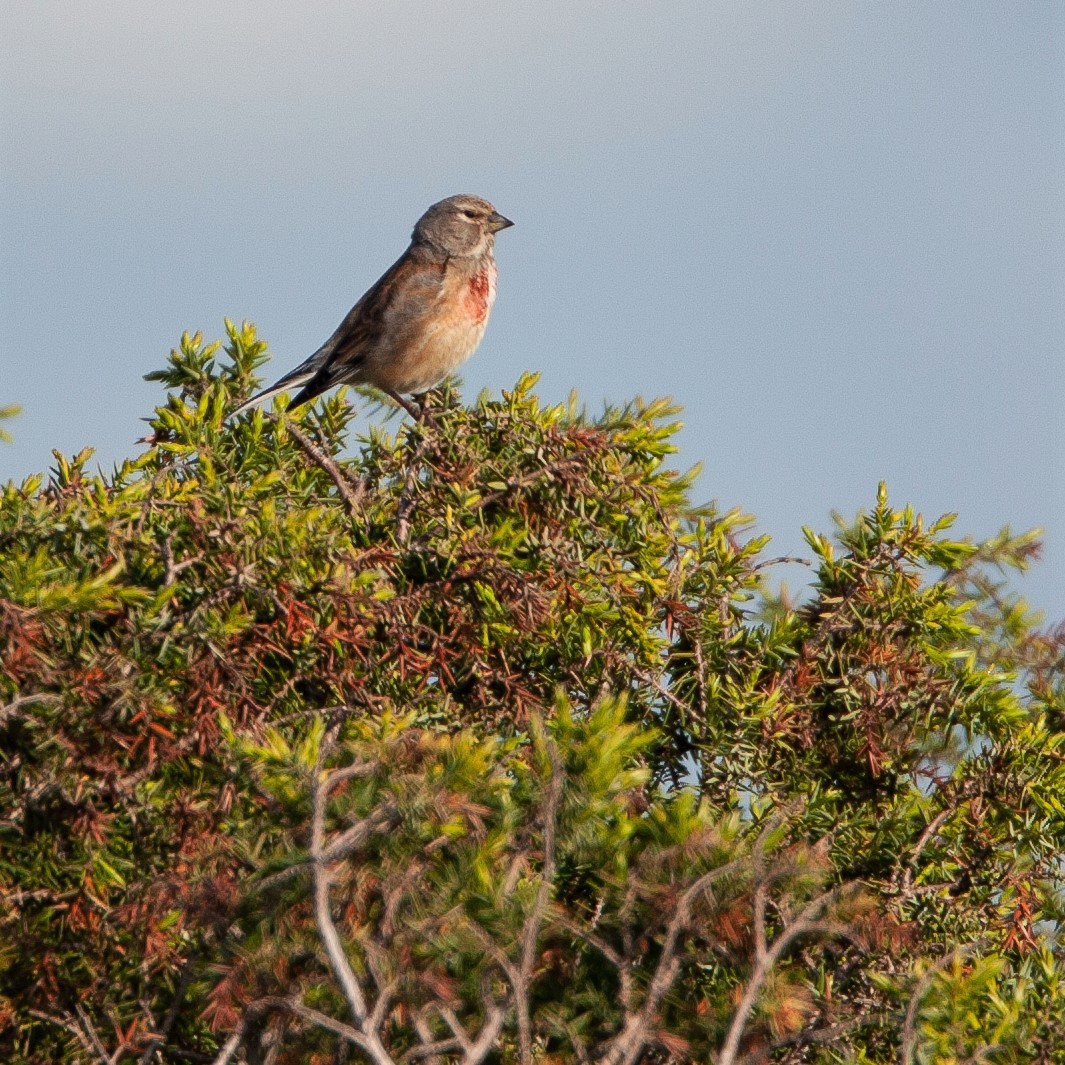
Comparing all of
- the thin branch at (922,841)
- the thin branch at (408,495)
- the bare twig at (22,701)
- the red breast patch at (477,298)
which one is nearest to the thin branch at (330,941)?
the bare twig at (22,701)

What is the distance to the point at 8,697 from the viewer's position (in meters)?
2.80

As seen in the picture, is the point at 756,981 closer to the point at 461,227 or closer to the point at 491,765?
the point at 491,765

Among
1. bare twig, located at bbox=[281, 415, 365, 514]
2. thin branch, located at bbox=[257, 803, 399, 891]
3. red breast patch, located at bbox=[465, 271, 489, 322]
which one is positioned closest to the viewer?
thin branch, located at bbox=[257, 803, 399, 891]

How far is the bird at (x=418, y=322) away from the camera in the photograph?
8.47m

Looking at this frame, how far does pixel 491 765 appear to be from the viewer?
8.26 feet

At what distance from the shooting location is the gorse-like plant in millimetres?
2312

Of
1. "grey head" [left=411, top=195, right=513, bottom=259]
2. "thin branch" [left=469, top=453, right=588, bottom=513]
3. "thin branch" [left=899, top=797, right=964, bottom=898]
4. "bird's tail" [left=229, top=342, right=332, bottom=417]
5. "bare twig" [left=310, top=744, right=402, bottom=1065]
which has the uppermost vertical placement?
"grey head" [left=411, top=195, right=513, bottom=259]

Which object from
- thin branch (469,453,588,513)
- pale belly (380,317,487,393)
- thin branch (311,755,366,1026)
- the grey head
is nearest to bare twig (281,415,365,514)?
thin branch (469,453,588,513)

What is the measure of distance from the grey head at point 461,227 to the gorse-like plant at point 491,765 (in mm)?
5203

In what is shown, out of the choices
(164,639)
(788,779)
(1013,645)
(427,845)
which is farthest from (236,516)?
(1013,645)

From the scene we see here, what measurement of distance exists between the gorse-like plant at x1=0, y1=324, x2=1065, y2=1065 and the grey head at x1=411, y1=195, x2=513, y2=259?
520cm

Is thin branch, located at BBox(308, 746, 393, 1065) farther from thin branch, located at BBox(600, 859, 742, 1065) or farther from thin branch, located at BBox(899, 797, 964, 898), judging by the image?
thin branch, located at BBox(899, 797, 964, 898)

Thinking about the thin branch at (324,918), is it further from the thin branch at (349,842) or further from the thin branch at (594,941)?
the thin branch at (594,941)

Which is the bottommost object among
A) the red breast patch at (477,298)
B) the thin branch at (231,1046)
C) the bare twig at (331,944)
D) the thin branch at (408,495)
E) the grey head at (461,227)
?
the thin branch at (231,1046)
